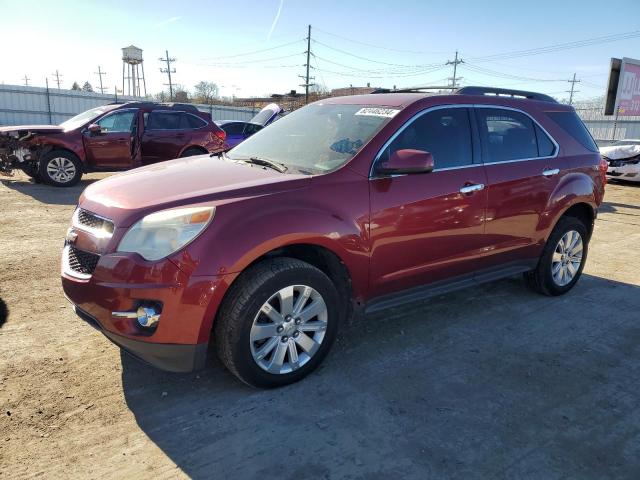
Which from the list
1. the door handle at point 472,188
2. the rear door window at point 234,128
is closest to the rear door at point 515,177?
the door handle at point 472,188

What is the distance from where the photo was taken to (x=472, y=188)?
3891 millimetres

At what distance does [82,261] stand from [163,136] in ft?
28.2

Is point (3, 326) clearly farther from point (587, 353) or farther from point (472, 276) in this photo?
point (587, 353)

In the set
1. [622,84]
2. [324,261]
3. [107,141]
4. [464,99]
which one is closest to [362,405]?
[324,261]

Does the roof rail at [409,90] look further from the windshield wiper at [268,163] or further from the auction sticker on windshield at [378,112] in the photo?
the windshield wiper at [268,163]

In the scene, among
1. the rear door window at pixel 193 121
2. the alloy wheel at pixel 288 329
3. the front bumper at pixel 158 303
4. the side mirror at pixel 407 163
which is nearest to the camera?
the front bumper at pixel 158 303

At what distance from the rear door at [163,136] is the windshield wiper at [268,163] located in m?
7.67

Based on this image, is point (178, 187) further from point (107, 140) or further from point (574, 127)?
point (107, 140)

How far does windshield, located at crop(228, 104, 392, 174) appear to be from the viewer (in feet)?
11.5

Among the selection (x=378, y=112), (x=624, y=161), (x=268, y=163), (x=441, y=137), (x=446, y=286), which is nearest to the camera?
(x=268, y=163)

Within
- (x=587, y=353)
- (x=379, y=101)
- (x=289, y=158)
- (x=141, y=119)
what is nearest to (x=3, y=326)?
(x=289, y=158)

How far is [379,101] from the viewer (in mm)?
3926

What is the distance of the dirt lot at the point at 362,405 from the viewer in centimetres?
250

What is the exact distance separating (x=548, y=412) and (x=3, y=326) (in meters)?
3.92
